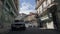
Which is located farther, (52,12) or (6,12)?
(52,12)

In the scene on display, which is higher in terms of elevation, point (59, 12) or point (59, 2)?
point (59, 2)

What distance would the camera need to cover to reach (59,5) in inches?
754

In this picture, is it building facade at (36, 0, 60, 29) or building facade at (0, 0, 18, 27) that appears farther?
building facade at (0, 0, 18, 27)

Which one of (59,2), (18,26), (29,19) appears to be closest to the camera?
(59,2)

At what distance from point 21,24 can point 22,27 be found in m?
0.66

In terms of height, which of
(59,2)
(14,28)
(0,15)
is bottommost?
(14,28)

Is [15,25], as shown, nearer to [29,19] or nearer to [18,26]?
[18,26]

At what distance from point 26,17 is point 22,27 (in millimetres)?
46342

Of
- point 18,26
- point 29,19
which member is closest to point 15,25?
point 18,26

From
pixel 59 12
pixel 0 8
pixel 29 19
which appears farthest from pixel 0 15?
pixel 29 19

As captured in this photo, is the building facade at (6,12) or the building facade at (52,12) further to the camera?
the building facade at (6,12)

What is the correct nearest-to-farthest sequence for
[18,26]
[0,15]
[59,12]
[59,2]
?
[59,2]
[59,12]
[0,15]
[18,26]

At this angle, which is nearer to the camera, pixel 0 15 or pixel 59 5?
pixel 59 5

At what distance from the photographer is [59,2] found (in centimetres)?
1881
